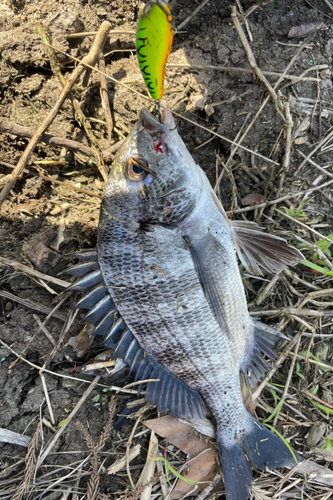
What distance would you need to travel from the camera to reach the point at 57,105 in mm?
2566

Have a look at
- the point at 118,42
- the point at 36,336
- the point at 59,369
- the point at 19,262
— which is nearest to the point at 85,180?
the point at 19,262

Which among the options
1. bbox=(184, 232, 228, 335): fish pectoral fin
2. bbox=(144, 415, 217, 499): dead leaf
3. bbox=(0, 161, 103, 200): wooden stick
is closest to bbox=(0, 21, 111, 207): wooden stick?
bbox=(0, 161, 103, 200): wooden stick

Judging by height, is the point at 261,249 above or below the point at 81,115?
below

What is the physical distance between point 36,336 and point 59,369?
34cm

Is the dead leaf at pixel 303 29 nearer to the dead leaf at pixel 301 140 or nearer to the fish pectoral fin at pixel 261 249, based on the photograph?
the dead leaf at pixel 301 140

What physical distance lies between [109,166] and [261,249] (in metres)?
1.45

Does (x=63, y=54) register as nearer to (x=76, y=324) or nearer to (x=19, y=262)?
(x=19, y=262)

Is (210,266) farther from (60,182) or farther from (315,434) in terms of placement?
(315,434)

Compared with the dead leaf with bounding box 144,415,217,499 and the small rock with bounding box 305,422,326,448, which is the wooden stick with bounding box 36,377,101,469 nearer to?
the dead leaf with bounding box 144,415,217,499

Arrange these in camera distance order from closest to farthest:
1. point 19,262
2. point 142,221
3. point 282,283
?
1. point 142,221
2. point 19,262
3. point 282,283

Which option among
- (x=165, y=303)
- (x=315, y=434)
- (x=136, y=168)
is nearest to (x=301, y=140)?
(x=136, y=168)

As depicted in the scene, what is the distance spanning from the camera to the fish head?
6.53 ft

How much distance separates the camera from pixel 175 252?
7.09 ft

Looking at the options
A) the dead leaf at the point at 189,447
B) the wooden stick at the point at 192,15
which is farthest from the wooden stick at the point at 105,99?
the dead leaf at the point at 189,447
